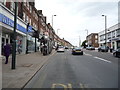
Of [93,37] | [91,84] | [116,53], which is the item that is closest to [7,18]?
[91,84]

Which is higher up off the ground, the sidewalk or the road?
the sidewalk

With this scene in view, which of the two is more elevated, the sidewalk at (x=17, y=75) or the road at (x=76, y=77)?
the sidewalk at (x=17, y=75)

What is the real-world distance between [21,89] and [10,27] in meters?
Answer: 12.3

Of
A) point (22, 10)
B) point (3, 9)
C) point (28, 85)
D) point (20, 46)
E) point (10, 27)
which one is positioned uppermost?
point (22, 10)

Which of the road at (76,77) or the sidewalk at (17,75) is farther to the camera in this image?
the road at (76,77)

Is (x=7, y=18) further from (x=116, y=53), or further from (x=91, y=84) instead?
(x=116, y=53)

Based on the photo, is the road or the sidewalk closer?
the sidewalk

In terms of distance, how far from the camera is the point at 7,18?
16344 mm

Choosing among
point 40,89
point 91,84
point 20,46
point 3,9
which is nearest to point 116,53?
point 20,46

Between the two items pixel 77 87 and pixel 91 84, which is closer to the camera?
pixel 77 87

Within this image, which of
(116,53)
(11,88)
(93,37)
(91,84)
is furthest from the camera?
(93,37)

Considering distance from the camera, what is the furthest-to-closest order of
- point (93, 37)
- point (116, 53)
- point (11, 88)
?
1. point (93, 37)
2. point (116, 53)
3. point (11, 88)

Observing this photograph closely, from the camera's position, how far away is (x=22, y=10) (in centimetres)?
2469

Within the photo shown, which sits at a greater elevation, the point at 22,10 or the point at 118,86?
the point at 22,10
